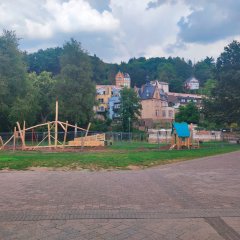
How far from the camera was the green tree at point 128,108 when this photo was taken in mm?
75750

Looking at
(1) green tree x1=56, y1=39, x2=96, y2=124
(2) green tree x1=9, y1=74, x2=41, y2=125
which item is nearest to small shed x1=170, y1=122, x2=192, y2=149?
(2) green tree x1=9, y1=74, x2=41, y2=125

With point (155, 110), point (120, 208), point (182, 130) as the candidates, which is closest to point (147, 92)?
point (155, 110)

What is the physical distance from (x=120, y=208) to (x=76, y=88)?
52.1 metres

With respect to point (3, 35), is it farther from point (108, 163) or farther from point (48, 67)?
point (48, 67)

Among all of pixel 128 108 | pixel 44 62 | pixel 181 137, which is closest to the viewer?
pixel 181 137

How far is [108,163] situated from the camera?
1783 cm

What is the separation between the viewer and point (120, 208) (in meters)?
7.96

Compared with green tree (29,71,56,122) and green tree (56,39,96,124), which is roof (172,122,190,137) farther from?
green tree (29,71,56,122)

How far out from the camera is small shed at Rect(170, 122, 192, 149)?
1258 inches

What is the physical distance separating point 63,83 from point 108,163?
42.6 metres

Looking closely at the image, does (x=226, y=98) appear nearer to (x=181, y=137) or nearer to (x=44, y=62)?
(x=181, y=137)

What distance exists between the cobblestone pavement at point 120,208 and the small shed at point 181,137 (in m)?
18.9

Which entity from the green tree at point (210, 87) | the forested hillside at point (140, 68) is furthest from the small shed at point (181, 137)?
the forested hillside at point (140, 68)

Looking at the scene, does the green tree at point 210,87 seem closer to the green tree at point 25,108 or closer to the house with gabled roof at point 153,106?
the house with gabled roof at point 153,106
